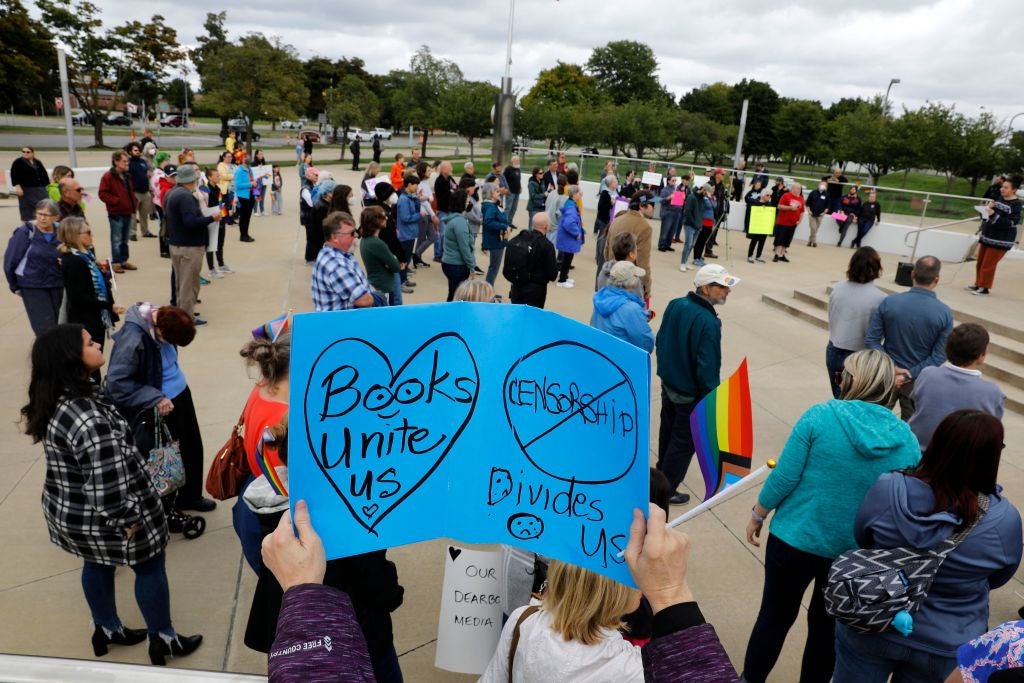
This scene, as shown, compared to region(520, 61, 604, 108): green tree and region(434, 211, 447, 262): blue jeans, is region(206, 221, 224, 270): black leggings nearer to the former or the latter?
region(434, 211, 447, 262): blue jeans

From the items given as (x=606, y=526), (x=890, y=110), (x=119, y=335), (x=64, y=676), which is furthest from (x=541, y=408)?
(x=890, y=110)

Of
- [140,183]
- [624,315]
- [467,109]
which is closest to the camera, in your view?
[624,315]

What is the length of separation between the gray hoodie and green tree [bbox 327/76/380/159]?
123 ft

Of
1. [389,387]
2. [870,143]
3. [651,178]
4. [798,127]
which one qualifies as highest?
[798,127]

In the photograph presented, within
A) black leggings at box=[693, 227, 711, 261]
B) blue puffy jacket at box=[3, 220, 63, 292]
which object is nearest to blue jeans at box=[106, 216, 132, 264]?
blue puffy jacket at box=[3, 220, 63, 292]

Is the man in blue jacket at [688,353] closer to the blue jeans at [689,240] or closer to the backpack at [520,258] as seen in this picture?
the backpack at [520,258]

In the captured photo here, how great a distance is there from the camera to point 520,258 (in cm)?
787

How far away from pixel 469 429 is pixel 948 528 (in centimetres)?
189

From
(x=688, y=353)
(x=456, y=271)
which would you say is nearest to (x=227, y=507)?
(x=688, y=353)

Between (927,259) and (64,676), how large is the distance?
220 inches

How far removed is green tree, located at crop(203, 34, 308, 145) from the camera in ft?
112

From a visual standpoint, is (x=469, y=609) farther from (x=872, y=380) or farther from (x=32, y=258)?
(x=32, y=258)

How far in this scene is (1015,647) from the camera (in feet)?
5.23

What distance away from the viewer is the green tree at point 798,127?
199 feet
